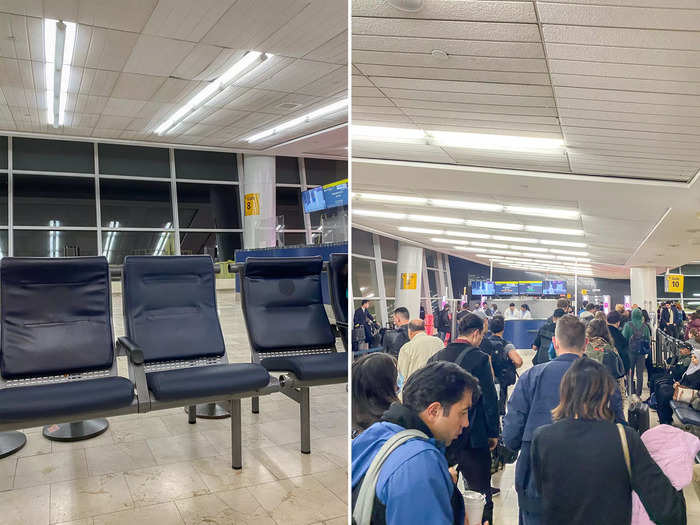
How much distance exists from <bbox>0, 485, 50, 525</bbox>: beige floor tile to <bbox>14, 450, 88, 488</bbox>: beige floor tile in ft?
0.32

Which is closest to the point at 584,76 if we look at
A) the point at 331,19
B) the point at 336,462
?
the point at 336,462

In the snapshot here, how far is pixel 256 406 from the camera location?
4059mm

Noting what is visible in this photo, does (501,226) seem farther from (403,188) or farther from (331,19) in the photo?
(331,19)

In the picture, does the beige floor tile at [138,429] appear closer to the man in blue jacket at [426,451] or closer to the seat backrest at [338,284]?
the seat backrest at [338,284]

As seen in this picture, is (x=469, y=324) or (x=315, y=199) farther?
(x=315, y=199)

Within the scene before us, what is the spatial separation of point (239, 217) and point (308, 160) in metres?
2.44

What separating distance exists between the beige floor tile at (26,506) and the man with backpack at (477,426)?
232cm

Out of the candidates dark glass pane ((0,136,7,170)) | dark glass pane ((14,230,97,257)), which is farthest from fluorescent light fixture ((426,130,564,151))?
dark glass pane ((0,136,7,170))

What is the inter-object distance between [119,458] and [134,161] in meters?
12.3

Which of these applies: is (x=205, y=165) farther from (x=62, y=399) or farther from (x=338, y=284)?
(x=62, y=399)

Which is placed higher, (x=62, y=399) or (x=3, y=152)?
(x=3, y=152)

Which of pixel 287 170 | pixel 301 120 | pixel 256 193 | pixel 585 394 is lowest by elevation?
pixel 585 394

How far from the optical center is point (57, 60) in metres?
8.51

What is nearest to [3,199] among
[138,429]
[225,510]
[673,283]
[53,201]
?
[53,201]
